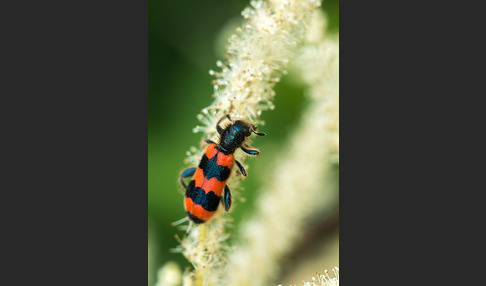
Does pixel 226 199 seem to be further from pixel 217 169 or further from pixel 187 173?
pixel 187 173

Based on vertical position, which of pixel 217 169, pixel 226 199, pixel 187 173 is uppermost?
pixel 187 173

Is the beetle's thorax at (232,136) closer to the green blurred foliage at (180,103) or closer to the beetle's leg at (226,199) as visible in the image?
the beetle's leg at (226,199)

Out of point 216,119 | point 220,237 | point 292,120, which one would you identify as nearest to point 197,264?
point 220,237

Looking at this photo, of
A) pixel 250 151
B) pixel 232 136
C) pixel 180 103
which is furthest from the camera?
pixel 180 103

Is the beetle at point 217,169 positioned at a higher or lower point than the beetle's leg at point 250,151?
lower

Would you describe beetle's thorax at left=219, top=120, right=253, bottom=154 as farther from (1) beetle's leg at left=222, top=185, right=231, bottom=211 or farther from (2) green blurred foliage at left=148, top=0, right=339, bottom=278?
(2) green blurred foliage at left=148, top=0, right=339, bottom=278

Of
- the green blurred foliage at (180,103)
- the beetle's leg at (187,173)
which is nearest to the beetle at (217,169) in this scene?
the beetle's leg at (187,173)

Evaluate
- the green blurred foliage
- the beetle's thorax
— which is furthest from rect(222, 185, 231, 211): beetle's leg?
the green blurred foliage

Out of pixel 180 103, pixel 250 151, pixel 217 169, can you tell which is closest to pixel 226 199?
pixel 217 169
